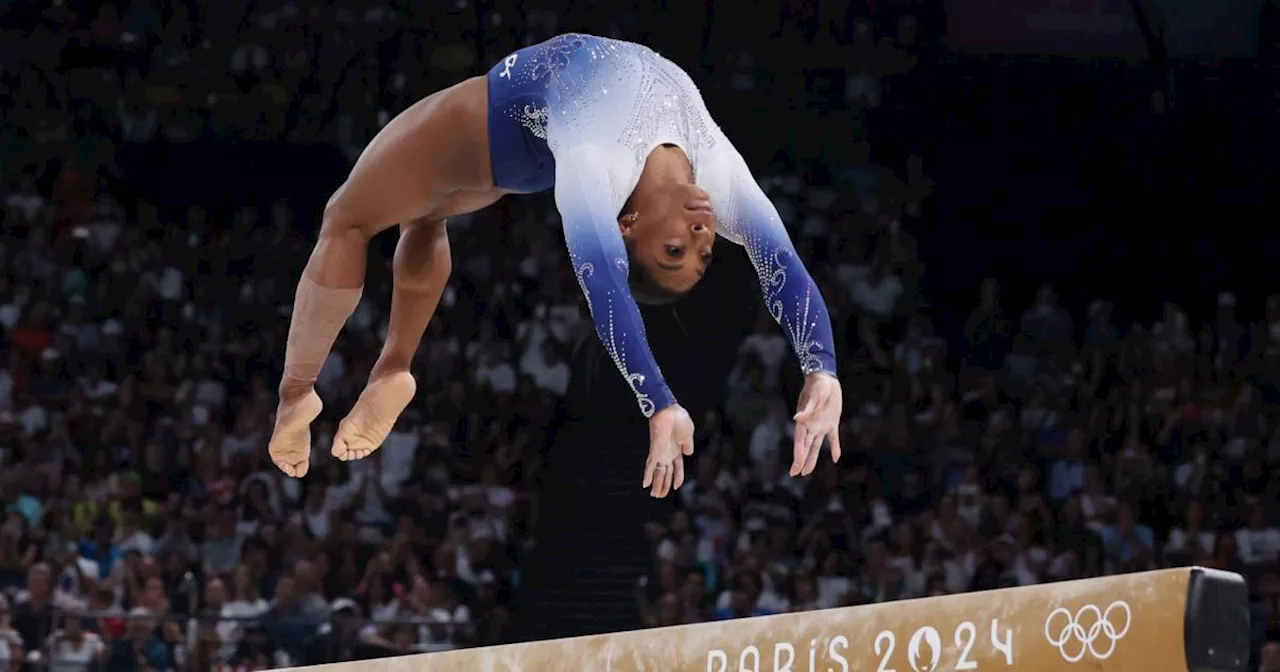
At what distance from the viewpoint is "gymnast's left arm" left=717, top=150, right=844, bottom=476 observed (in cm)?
500

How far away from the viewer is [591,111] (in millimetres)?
5070

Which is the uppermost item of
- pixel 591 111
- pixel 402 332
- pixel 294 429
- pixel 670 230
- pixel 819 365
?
pixel 591 111

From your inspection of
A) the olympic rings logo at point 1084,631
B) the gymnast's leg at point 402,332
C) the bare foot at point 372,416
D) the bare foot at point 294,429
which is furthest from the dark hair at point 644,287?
the olympic rings logo at point 1084,631

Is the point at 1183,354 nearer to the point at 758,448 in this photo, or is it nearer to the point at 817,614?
the point at 758,448

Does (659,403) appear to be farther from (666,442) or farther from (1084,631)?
(1084,631)

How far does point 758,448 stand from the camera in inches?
433

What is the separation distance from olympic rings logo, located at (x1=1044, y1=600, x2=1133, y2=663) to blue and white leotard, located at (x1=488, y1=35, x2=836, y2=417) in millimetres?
995

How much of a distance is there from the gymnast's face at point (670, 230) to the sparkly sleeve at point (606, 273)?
0.14 m

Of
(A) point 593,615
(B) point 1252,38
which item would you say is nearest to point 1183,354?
(B) point 1252,38

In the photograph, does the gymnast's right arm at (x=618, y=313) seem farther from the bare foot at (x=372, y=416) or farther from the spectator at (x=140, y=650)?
the spectator at (x=140, y=650)

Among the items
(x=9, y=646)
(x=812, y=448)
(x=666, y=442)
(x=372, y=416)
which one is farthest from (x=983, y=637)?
(x=9, y=646)

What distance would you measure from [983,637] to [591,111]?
181 cm

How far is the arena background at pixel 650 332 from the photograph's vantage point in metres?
10.3

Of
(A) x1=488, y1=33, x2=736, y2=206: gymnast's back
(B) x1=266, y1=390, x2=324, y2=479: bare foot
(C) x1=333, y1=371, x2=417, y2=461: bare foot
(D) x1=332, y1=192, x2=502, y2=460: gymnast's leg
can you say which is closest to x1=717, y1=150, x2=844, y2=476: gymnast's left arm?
(A) x1=488, y1=33, x2=736, y2=206: gymnast's back
